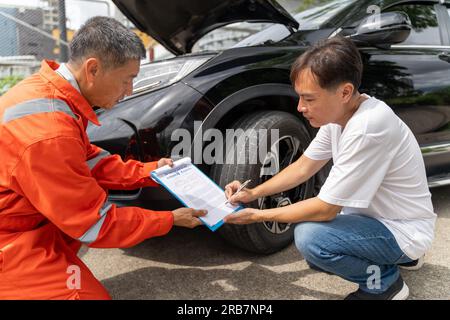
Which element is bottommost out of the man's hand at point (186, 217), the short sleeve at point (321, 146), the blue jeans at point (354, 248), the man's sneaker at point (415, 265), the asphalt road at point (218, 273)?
the asphalt road at point (218, 273)

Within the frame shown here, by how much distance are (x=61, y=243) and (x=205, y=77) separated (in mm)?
966

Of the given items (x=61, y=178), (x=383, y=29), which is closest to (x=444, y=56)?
(x=383, y=29)

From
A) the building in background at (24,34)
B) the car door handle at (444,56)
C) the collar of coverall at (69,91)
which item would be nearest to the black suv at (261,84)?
the car door handle at (444,56)

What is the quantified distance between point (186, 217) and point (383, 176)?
2.52 ft

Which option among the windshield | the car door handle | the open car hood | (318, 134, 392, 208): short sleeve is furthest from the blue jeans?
the car door handle

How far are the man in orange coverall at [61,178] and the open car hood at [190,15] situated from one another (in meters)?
1.11

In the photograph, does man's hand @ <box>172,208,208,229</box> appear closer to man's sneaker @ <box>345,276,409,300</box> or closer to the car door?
man's sneaker @ <box>345,276,409,300</box>

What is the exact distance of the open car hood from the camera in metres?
2.45

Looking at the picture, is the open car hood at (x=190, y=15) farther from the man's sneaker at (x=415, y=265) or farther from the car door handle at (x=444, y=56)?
the man's sneaker at (x=415, y=265)

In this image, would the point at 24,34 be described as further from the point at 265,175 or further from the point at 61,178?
the point at 61,178

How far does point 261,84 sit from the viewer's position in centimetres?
198

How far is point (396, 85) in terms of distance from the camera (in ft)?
7.79

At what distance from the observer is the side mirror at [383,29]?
2141 millimetres
